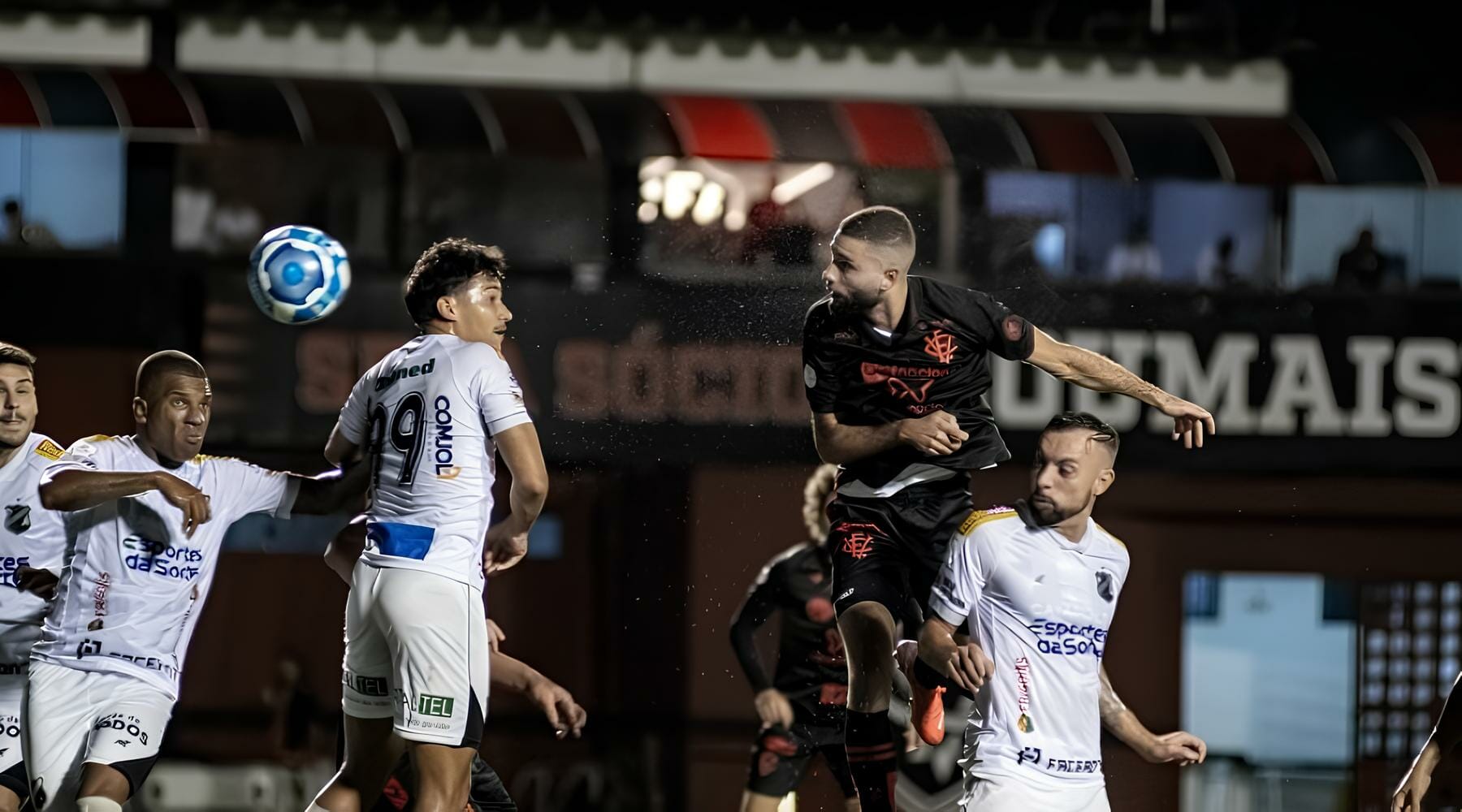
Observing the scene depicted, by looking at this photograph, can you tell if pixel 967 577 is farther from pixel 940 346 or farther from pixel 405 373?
pixel 405 373

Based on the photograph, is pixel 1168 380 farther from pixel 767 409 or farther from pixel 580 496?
pixel 580 496

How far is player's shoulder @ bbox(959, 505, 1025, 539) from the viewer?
5.54 m

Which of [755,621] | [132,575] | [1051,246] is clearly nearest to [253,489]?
[132,575]

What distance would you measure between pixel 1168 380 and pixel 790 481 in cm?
290

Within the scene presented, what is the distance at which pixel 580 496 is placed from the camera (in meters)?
11.9

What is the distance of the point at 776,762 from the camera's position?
309 inches

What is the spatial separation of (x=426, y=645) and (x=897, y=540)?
171cm

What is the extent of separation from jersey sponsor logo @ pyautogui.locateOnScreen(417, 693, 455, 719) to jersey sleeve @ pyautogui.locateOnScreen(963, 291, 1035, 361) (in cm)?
221

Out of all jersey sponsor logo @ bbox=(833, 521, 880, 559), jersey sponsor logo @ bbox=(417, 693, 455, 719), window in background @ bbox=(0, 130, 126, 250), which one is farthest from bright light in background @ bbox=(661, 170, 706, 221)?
jersey sponsor logo @ bbox=(417, 693, 455, 719)

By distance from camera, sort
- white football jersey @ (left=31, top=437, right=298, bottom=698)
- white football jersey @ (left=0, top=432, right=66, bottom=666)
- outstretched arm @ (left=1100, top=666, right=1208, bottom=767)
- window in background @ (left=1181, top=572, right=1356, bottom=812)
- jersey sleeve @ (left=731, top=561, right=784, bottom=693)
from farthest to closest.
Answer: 1. window in background @ (left=1181, top=572, right=1356, bottom=812)
2. jersey sleeve @ (left=731, top=561, right=784, bottom=693)
3. white football jersey @ (left=0, top=432, right=66, bottom=666)
4. white football jersey @ (left=31, top=437, right=298, bottom=698)
5. outstretched arm @ (left=1100, top=666, right=1208, bottom=767)

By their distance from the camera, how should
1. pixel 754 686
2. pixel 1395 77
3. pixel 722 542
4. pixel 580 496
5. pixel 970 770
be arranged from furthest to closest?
pixel 1395 77
pixel 580 496
pixel 722 542
pixel 754 686
pixel 970 770

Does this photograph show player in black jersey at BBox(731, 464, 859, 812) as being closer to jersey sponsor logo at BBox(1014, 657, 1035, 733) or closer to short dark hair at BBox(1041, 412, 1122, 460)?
short dark hair at BBox(1041, 412, 1122, 460)

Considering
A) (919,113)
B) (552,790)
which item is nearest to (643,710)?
(552,790)

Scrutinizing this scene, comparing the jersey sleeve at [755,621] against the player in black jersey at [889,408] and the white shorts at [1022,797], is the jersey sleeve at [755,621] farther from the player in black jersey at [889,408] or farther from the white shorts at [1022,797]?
the white shorts at [1022,797]
